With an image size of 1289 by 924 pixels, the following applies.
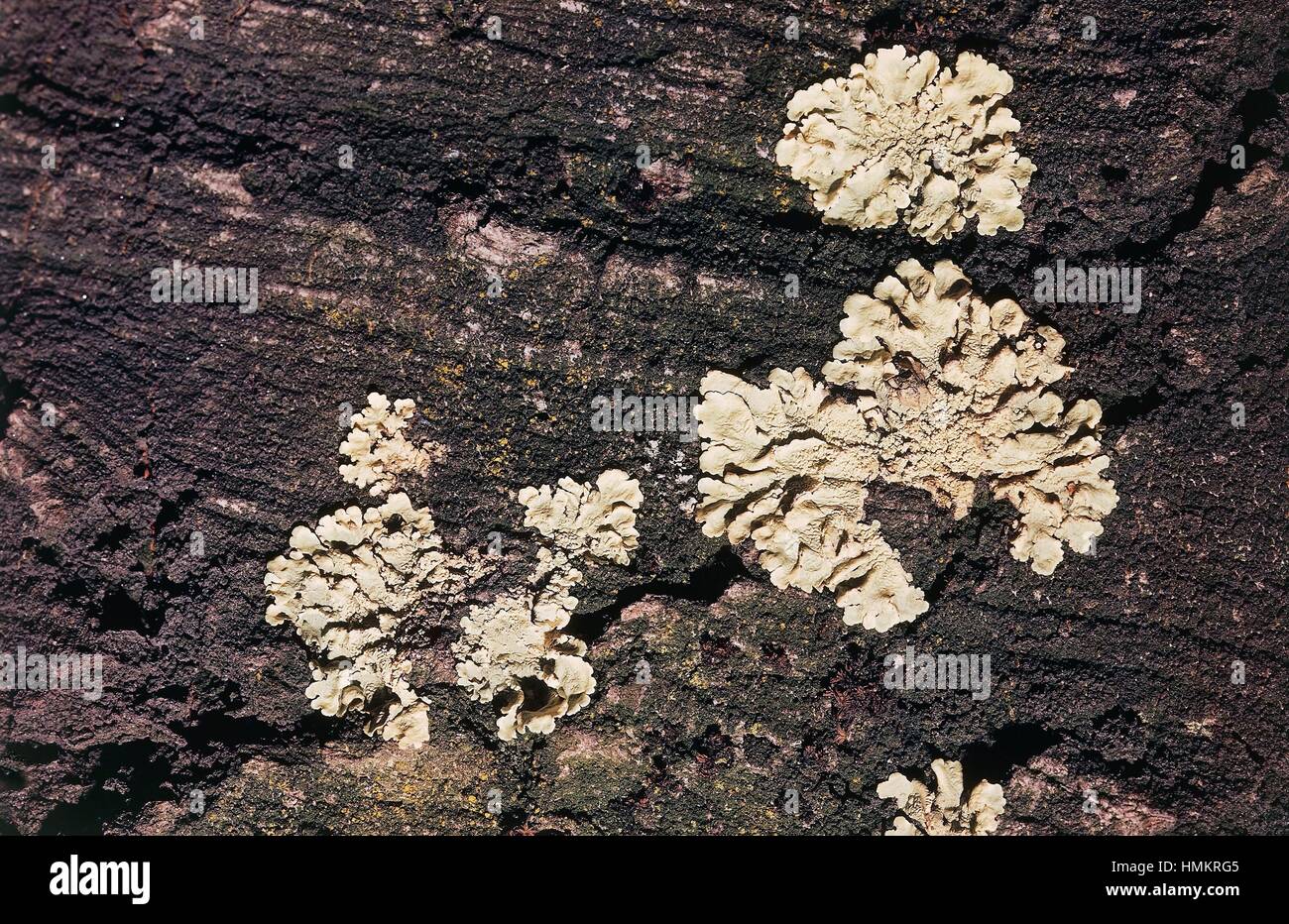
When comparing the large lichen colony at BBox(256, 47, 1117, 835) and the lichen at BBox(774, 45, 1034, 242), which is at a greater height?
the lichen at BBox(774, 45, 1034, 242)

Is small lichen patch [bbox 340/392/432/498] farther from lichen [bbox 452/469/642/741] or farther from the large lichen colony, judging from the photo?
lichen [bbox 452/469/642/741]

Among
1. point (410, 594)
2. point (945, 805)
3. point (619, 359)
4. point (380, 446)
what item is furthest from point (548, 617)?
point (945, 805)

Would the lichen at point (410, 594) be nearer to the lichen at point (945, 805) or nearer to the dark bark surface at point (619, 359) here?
the dark bark surface at point (619, 359)

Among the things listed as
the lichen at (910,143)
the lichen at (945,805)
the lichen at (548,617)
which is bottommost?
the lichen at (945,805)

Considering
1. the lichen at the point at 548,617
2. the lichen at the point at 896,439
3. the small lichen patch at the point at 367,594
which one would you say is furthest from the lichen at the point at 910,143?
the small lichen patch at the point at 367,594

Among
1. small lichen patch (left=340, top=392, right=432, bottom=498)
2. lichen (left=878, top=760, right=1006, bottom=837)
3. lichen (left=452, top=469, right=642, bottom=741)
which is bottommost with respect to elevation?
lichen (left=878, top=760, right=1006, bottom=837)

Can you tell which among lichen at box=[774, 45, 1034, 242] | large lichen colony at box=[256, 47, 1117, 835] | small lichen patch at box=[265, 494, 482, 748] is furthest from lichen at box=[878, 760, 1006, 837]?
lichen at box=[774, 45, 1034, 242]
